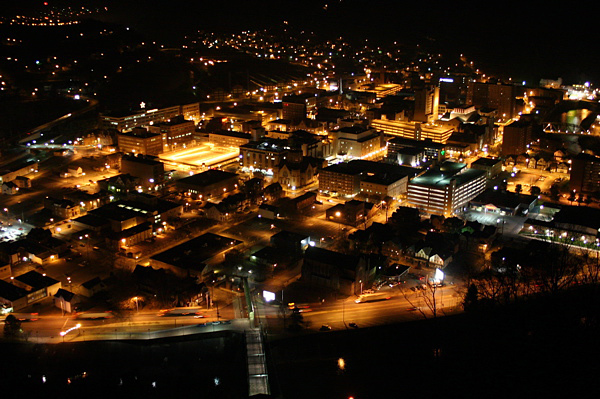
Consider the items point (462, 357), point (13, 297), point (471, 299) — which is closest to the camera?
point (462, 357)

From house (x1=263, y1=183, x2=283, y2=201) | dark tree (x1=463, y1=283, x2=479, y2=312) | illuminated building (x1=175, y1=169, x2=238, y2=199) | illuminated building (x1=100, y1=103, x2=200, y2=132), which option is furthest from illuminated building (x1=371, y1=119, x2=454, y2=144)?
dark tree (x1=463, y1=283, x2=479, y2=312)

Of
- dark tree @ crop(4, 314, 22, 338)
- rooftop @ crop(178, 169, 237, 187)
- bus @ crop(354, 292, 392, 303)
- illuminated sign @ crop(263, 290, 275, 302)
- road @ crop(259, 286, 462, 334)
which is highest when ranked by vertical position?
rooftop @ crop(178, 169, 237, 187)

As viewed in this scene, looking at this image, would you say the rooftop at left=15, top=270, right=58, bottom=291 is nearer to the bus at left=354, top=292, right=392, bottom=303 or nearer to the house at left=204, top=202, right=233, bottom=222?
the house at left=204, top=202, right=233, bottom=222

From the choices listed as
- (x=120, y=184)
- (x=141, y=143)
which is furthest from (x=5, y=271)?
(x=141, y=143)

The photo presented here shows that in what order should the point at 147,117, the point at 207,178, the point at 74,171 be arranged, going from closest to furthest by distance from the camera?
the point at 207,178 → the point at 74,171 → the point at 147,117

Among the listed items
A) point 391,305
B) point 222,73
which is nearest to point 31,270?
point 391,305

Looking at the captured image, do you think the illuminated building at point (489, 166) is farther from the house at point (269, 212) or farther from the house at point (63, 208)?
the house at point (63, 208)

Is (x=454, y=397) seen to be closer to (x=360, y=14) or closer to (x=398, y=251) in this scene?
(x=398, y=251)

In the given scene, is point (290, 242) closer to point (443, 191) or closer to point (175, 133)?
point (443, 191)
